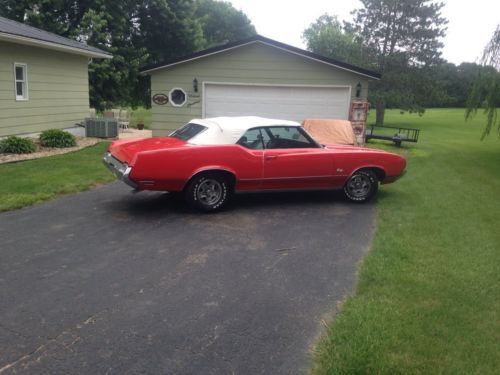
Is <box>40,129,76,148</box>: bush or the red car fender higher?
the red car fender

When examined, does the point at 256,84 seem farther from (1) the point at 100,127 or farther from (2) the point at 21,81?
(2) the point at 21,81

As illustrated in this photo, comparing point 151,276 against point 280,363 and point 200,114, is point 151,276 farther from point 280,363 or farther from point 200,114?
point 200,114

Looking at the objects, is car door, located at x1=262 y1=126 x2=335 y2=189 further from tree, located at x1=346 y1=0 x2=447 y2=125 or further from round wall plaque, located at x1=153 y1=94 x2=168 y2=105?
tree, located at x1=346 y1=0 x2=447 y2=125

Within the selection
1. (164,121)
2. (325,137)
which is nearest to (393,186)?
(325,137)

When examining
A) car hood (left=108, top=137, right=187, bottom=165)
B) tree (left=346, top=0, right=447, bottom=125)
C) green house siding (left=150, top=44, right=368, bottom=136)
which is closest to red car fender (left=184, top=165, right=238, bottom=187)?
car hood (left=108, top=137, right=187, bottom=165)

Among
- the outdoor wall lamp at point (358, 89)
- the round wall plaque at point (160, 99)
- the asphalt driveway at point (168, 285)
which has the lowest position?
the asphalt driveway at point (168, 285)

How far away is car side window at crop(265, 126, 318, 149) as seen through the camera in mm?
7025

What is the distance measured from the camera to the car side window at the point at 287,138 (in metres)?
7.03

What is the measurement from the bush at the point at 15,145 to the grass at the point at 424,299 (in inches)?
356

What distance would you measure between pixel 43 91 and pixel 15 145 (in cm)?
350

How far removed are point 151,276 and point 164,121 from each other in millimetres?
11040

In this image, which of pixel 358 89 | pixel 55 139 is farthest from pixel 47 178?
pixel 358 89

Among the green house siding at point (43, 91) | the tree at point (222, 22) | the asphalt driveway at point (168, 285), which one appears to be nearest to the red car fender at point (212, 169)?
the asphalt driveway at point (168, 285)

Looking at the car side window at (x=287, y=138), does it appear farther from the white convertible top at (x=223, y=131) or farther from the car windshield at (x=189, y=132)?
the car windshield at (x=189, y=132)
